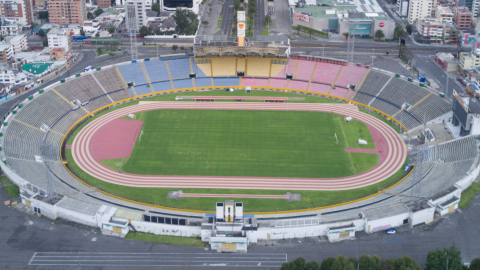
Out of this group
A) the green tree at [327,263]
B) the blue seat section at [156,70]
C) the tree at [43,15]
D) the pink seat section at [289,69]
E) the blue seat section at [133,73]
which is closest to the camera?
the green tree at [327,263]

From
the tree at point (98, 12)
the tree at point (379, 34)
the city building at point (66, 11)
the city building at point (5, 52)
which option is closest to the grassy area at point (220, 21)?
the tree at point (98, 12)

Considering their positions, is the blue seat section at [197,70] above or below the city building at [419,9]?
below

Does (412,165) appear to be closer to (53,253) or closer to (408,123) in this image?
(408,123)

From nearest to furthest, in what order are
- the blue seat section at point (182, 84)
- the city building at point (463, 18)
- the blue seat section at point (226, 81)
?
the blue seat section at point (182, 84) < the blue seat section at point (226, 81) < the city building at point (463, 18)

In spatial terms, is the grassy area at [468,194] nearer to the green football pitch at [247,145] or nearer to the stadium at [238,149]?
the stadium at [238,149]

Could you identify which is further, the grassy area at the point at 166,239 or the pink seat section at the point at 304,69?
the pink seat section at the point at 304,69

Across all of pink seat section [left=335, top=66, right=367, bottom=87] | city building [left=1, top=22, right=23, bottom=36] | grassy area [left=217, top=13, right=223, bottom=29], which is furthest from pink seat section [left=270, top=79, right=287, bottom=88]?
city building [left=1, top=22, right=23, bottom=36]

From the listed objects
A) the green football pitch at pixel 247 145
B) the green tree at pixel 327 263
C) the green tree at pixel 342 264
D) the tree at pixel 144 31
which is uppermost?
the tree at pixel 144 31
